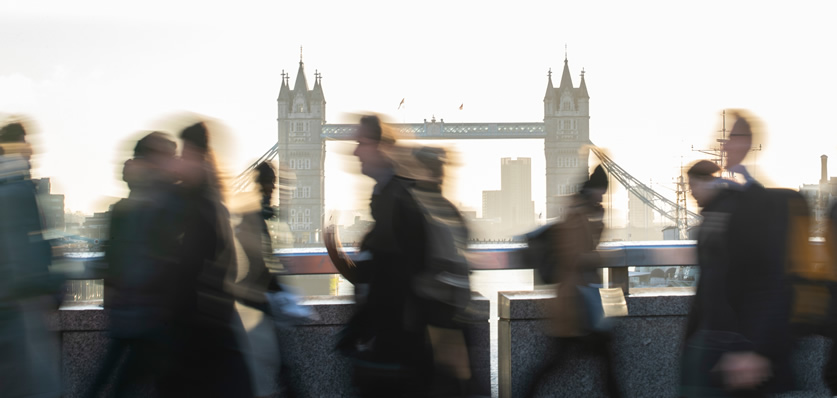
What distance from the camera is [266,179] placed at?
2898 millimetres

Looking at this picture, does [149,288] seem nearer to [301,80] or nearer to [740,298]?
[740,298]

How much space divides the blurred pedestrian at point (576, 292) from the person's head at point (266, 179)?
1.05 meters

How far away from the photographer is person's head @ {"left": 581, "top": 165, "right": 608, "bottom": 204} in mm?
2928

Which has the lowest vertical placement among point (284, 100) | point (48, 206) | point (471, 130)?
point (48, 206)

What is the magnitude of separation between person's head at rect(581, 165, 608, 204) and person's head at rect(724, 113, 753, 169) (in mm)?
680

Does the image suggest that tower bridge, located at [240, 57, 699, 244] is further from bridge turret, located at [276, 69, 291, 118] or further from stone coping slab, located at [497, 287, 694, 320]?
stone coping slab, located at [497, 287, 694, 320]

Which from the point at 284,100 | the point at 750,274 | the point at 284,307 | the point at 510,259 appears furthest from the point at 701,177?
the point at 284,100

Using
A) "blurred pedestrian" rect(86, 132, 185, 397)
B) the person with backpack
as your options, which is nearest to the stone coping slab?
the person with backpack

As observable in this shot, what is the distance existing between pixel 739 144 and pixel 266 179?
1.62 meters

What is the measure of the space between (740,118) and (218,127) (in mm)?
1544

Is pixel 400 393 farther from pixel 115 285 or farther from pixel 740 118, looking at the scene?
pixel 740 118

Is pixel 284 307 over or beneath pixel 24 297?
beneath

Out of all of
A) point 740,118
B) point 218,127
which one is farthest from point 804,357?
point 218,127

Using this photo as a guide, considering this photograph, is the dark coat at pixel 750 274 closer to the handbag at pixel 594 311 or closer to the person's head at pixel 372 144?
the handbag at pixel 594 311
